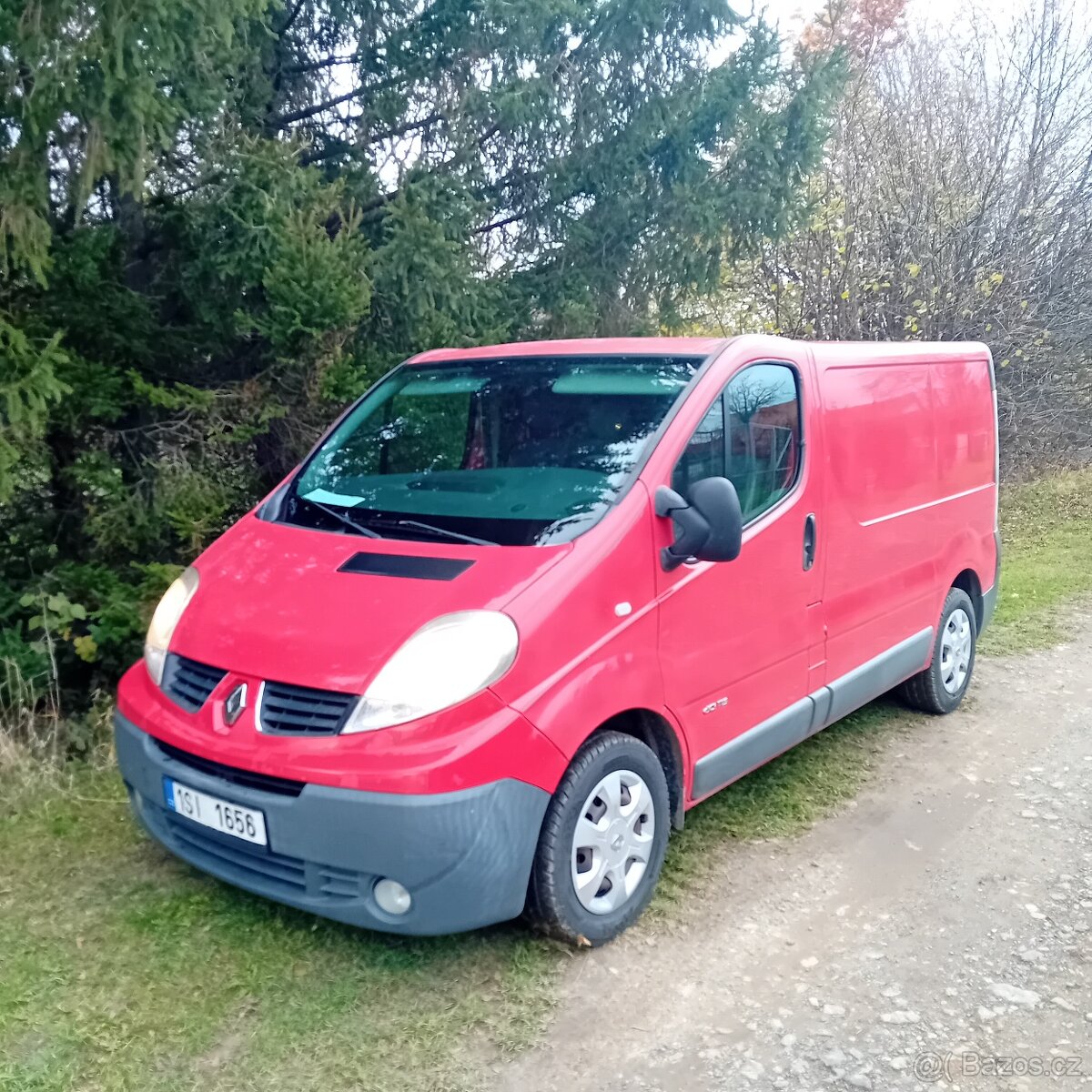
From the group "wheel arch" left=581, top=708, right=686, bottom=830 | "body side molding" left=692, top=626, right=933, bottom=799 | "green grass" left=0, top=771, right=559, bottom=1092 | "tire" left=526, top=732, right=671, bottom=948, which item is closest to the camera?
"green grass" left=0, top=771, right=559, bottom=1092

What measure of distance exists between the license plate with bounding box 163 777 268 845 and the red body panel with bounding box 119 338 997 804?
0.49 feet

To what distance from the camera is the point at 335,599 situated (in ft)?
10.3

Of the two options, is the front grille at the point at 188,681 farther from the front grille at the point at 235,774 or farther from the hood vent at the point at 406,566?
the hood vent at the point at 406,566

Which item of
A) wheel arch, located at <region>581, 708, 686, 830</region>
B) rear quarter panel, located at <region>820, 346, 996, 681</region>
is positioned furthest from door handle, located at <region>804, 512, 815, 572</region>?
wheel arch, located at <region>581, 708, 686, 830</region>

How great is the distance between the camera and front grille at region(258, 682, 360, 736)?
2848mm

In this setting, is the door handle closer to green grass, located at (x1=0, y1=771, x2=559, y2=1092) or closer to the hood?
the hood

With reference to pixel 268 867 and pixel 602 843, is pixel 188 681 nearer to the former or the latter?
pixel 268 867

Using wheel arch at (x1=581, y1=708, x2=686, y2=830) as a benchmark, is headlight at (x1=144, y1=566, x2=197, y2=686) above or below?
above

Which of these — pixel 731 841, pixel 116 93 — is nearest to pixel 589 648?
pixel 731 841

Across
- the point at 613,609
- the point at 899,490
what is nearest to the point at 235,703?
the point at 613,609

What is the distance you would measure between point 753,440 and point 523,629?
4.65 ft

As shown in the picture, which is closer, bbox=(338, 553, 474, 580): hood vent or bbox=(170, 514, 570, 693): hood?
bbox=(170, 514, 570, 693): hood

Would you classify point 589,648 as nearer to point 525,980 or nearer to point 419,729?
point 419,729

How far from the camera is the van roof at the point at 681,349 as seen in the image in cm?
388
